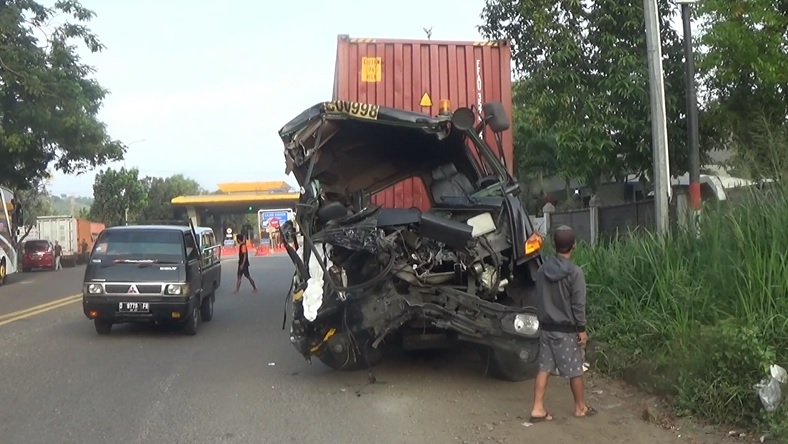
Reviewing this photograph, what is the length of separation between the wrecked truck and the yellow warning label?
3159 millimetres

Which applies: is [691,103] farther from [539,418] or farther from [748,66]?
[539,418]

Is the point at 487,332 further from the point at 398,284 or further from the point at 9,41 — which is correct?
the point at 9,41

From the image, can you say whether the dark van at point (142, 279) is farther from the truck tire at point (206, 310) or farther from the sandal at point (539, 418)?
the sandal at point (539, 418)

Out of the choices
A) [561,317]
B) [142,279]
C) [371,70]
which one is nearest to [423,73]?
[371,70]

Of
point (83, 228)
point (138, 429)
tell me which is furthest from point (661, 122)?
point (83, 228)

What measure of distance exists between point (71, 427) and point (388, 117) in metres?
3.89

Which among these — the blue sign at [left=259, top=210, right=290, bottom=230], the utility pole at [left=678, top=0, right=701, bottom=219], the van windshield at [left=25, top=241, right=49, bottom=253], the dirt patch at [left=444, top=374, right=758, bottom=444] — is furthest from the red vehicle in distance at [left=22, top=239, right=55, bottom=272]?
the dirt patch at [left=444, top=374, right=758, bottom=444]

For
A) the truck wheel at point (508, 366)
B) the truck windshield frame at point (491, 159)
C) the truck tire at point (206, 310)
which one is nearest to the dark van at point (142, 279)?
the truck tire at point (206, 310)

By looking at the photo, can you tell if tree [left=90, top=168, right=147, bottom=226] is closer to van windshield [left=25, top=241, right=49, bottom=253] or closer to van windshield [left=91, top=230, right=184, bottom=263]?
Answer: van windshield [left=25, top=241, right=49, bottom=253]

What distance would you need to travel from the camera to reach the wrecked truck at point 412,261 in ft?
24.8

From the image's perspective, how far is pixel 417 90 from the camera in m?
11.9

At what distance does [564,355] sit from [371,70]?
6.28 metres

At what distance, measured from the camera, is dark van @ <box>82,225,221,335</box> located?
1179 centimetres

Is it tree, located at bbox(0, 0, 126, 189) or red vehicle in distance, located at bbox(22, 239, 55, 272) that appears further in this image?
red vehicle in distance, located at bbox(22, 239, 55, 272)
